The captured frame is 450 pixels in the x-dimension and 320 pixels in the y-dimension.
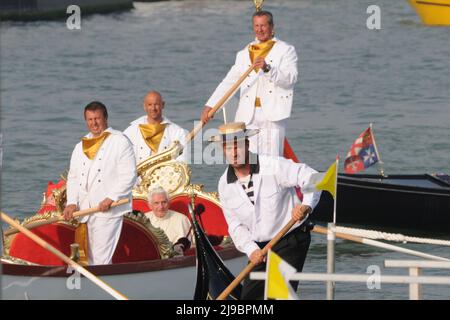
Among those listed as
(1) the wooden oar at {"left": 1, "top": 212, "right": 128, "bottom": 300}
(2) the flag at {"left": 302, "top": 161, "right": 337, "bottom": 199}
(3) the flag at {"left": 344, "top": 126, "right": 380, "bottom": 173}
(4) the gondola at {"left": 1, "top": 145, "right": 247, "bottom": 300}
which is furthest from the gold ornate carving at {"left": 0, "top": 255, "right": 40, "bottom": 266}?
(3) the flag at {"left": 344, "top": 126, "right": 380, "bottom": 173}

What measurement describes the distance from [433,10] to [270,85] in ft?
78.9

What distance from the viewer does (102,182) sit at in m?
12.4

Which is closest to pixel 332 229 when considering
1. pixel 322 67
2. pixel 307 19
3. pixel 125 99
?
pixel 125 99

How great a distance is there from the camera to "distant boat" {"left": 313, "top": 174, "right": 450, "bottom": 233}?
18.0m

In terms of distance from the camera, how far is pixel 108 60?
3712cm

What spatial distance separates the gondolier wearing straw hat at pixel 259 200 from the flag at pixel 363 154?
710 cm

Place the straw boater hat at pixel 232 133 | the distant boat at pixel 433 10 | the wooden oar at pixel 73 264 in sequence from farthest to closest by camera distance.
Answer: the distant boat at pixel 433 10 < the wooden oar at pixel 73 264 < the straw boater hat at pixel 232 133

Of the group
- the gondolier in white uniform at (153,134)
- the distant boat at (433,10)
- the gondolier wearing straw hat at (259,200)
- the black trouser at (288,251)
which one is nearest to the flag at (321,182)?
the gondolier wearing straw hat at (259,200)

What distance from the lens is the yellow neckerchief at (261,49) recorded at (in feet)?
43.5

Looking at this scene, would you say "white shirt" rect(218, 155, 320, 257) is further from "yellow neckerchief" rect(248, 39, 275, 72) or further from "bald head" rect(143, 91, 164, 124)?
"bald head" rect(143, 91, 164, 124)

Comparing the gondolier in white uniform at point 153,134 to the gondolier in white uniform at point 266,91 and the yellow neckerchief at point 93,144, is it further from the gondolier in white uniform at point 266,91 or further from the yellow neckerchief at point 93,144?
the yellow neckerchief at point 93,144

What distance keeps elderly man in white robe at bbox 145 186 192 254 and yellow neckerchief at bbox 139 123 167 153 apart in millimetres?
1335

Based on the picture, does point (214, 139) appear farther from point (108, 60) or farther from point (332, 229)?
point (108, 60)

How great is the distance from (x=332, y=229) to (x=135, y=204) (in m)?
4.08
